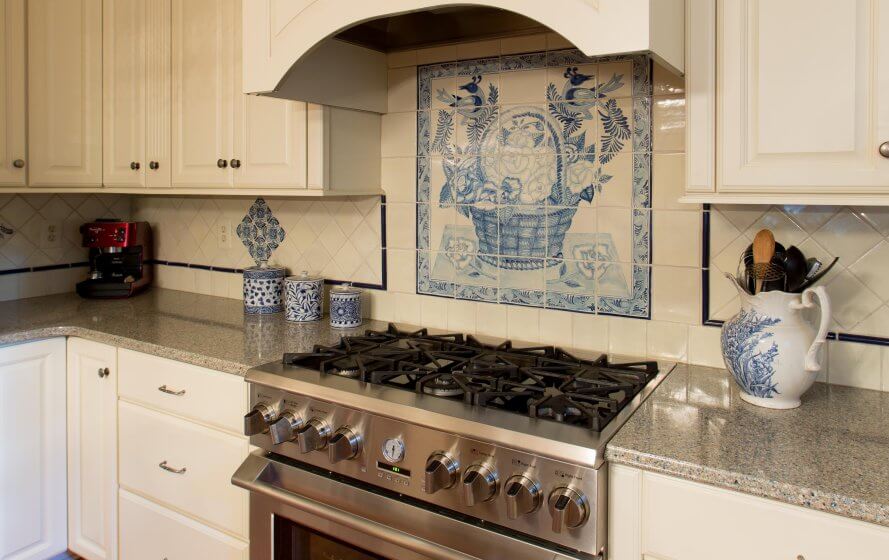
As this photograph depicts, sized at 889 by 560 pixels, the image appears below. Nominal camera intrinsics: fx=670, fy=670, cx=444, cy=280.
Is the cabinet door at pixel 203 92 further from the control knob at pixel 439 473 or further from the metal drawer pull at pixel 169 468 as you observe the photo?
the control knob at pixel 439 473

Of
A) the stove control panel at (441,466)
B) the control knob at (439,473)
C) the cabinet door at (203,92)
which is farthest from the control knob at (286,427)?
the cabinet door at (203,92)

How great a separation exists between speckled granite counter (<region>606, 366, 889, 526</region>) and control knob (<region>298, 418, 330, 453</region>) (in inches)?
26.4

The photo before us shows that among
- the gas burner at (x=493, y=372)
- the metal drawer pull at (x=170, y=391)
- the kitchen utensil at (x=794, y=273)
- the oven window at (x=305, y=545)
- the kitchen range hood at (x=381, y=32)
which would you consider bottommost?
the oven window at (x=305, y=545)

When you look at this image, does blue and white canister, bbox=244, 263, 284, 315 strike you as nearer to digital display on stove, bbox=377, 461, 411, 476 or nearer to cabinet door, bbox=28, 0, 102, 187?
cabinet door, bbox=28, 0, 102, 187

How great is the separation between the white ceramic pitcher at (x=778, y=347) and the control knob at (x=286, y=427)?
1.02 meters

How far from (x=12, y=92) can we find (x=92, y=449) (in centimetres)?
134

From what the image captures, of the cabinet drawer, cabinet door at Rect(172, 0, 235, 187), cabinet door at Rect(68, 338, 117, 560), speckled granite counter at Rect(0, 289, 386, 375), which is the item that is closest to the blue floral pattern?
speckled granite counter at Rect(0, 289, 386, 375)

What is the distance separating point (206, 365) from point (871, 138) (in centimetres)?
166

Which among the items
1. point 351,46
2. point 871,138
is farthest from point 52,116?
point 871,138

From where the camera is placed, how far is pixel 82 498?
2299mm

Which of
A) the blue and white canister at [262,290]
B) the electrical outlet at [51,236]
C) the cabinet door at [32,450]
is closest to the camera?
the cabinet door at [32,450]

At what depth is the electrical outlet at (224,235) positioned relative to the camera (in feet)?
8.95

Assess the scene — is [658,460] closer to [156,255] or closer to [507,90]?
[507,90]

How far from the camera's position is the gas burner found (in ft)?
4.60
